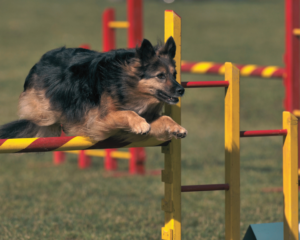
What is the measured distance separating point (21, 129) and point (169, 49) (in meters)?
1.42

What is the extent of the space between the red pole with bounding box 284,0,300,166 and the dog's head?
2.92 meters

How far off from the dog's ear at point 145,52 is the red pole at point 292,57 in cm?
305

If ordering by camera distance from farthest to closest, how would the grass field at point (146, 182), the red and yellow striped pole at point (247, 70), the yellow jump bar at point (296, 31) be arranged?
the red and yellow striped pole at point (247, 70) → the yellow jump bar at point (296, 31) → the grass field at point (146, 182)

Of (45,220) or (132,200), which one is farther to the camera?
(132,200)

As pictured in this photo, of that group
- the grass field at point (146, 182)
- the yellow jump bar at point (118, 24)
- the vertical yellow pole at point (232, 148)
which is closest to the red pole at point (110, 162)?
the grass field at point (146, 182)

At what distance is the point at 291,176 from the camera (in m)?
3.40

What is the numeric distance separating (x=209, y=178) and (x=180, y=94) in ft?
12.6

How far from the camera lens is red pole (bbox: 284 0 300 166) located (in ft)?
19.2

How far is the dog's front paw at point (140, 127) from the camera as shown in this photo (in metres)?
3.10

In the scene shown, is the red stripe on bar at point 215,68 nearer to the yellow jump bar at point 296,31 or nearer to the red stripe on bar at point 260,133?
the yellow jump bar at point 296,31

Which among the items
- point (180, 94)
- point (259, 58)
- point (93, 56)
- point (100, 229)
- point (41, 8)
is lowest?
point (100, 229)

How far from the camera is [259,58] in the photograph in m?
20.0

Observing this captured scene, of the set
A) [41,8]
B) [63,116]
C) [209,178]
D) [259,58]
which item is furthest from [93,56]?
[41,8]

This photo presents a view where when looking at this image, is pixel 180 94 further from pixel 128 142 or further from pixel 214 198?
pixel 214 198
